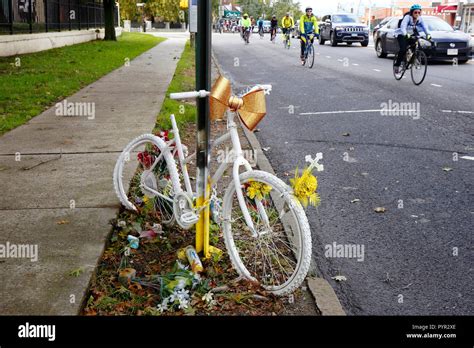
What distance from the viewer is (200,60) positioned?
3631 millimetres

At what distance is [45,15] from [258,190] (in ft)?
74.9

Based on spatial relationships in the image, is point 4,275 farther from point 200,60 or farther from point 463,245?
point 463,245

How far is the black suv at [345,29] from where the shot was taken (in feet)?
103

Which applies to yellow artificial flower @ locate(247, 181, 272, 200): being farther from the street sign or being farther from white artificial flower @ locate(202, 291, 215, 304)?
the street sign

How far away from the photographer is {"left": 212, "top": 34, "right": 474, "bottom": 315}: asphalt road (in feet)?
12.4

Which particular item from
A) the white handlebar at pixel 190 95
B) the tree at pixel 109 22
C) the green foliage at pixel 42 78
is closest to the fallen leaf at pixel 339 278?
the white handlebar at pixel 190 95

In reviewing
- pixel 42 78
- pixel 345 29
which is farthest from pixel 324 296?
pixel 345 29

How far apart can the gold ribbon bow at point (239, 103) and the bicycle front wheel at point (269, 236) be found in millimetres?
384

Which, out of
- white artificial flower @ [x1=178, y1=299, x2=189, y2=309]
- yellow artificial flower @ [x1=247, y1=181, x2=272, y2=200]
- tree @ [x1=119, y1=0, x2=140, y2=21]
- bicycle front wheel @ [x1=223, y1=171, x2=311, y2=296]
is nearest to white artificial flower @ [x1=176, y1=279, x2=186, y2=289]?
white artificial flower @ [x1=178, y1=299, x2=189, y2=309]

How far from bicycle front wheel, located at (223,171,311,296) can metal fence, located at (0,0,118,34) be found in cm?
1723

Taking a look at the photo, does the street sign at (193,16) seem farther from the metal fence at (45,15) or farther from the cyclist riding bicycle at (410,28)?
the metal fence at (45,15)

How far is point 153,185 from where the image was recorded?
4582 mm
